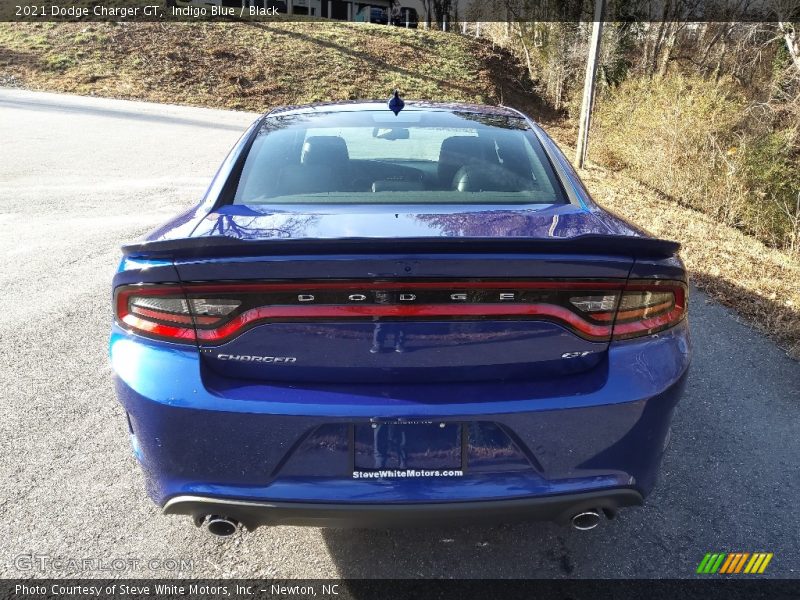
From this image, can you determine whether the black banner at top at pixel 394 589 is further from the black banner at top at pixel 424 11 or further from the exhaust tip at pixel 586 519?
the black banner at top at pixel 424 11

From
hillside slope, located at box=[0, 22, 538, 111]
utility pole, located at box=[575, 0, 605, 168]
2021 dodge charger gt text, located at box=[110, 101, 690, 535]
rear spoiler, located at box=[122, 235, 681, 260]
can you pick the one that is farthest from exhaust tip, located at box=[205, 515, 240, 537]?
hillside slope, located at box=[0, 22, 538, 111]

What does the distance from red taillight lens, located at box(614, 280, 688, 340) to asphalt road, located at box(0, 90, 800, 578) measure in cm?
98

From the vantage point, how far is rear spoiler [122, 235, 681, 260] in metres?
1.86

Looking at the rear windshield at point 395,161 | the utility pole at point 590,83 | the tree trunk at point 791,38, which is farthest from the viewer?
the tree trunk at point 791,38

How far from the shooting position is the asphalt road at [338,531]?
2.38 m

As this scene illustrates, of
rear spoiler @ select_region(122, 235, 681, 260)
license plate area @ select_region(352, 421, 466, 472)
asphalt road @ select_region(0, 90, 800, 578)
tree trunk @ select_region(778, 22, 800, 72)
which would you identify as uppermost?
tree trunk @ select_region(778, 22, 800, 72)

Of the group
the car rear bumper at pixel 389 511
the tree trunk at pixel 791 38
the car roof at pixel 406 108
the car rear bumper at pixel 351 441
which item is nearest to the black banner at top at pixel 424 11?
the tree trunk at pixel 791 38

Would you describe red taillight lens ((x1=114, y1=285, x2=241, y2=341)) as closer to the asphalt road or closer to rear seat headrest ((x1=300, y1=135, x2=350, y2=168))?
the asphalt road

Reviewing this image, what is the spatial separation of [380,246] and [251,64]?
2902 centimetres

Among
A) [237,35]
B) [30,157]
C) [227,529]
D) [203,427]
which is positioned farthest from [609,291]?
[237,35]

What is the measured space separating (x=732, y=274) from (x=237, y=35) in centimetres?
3064

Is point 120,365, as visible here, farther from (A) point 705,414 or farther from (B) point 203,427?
(A) point 705,414

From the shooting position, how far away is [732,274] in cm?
595

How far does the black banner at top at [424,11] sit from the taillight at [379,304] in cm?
1324
